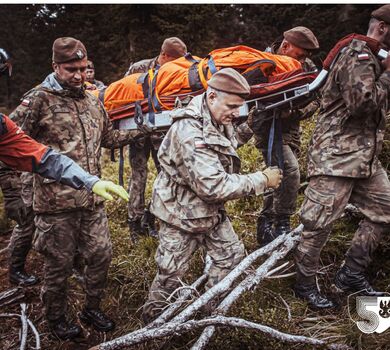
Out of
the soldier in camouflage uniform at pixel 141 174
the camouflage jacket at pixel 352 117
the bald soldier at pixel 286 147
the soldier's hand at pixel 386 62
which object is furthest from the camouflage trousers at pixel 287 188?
the soldier in camouflage uniform at pixel 141 174

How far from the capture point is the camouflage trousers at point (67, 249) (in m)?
3.32

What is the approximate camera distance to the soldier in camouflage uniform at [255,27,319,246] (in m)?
4.18

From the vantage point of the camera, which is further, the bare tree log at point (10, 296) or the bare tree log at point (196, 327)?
the bare tree log at point (10, 296)

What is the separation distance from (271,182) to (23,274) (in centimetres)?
332

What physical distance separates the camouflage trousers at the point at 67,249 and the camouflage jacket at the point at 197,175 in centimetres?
75

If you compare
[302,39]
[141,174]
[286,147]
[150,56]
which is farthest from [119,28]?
[286,147]

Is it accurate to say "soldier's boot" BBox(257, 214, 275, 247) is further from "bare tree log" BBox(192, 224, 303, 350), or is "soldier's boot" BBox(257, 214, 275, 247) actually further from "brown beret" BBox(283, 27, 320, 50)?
"brown beret" BBox(283, 27, 320, 50)

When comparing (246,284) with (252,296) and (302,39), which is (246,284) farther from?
(302,39)

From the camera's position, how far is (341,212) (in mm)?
3232

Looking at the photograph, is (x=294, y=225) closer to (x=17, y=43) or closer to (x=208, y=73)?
(x=208, y=73)

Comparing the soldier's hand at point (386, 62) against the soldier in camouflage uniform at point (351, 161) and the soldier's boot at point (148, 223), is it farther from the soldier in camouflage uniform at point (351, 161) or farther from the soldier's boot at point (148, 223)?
the soldier's boot at point (148, 223)

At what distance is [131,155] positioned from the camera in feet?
17.9

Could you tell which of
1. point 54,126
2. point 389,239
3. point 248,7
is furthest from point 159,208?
point 248,7

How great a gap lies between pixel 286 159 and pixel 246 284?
1.75 meters
